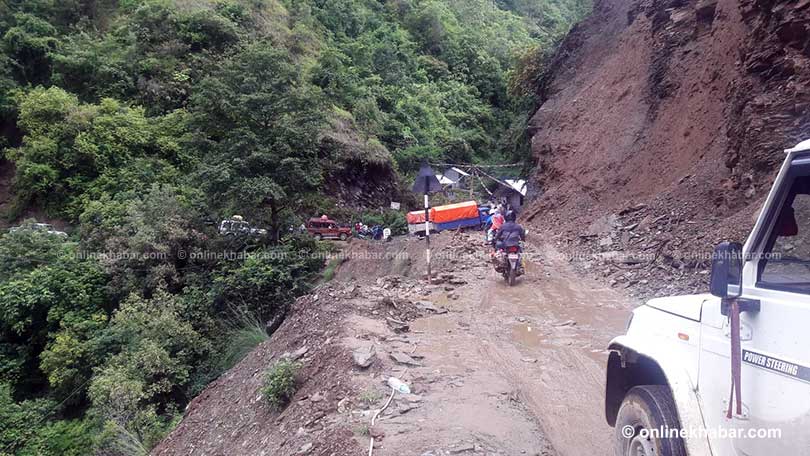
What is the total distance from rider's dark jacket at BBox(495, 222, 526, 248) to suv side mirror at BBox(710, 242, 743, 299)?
9.19 meters

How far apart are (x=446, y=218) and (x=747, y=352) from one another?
76.9 feet

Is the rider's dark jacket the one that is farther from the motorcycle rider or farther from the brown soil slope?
the brown soil slope

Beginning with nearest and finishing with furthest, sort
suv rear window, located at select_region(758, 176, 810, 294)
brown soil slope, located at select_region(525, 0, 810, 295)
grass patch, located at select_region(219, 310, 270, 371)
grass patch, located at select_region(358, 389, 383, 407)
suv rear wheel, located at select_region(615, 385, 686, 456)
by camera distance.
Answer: suv rear window, located at select_region(758, 176, 810, 294), suv rear wheel, located at select_region(615, 385, 686, 456), grass patch, located at select_region(358, 389, 383, 407), brown soil slope, located at select_region(525, 0, 810, 295), grass patch, located at select_region(219, 310, 270, 371)

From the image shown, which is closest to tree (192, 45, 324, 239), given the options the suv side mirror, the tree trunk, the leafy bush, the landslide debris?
the tree trunk

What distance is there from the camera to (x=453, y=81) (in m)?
47.3

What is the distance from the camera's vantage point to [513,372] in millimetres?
6477

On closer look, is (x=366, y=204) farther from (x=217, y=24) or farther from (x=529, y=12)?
(x=529, y=12)

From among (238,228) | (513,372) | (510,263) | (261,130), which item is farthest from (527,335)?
(261,130)

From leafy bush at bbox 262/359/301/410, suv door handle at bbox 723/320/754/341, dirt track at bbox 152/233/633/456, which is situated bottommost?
leafy bush at bbox 262/359/301/410

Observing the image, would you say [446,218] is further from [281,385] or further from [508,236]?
[281,385]

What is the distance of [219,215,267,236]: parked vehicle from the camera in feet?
57.8

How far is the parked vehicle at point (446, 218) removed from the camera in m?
25.7

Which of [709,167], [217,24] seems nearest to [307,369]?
[709,167]

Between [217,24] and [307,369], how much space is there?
1181 inches
